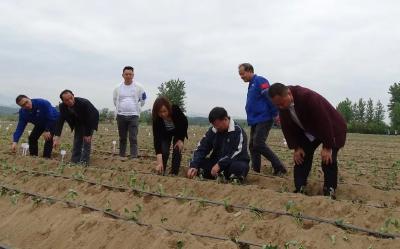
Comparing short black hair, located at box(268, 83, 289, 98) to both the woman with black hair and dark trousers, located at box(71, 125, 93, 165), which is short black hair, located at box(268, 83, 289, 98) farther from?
dark trousers, located at box(71, 125, 93, 165)

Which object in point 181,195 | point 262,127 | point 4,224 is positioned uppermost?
A: point 262,127

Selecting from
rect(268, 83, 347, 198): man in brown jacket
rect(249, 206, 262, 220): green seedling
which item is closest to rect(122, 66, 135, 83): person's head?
rect(268, 83, 347, 198): man in brown jacket

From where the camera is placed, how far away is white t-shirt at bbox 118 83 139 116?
7188 mm

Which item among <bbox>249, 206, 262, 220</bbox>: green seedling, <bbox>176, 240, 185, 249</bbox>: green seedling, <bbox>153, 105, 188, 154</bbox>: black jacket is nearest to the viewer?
<bbox>176, 240, 185, 249</bbox>: green seedling

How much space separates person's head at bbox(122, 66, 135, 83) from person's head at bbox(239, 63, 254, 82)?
2153 mm

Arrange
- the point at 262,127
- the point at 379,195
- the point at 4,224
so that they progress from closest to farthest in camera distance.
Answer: the point at 4,224 → the point at 379,195 → the point at 262,127

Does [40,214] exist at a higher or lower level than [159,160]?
lower

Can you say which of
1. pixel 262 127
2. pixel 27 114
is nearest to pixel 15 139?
pixel 27 114

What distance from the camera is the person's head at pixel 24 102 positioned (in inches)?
273

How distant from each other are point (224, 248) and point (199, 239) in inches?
14.6

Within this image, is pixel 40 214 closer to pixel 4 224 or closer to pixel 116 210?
pixel 4 224

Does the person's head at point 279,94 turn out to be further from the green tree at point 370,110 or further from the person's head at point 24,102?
the green tree at point 370,110

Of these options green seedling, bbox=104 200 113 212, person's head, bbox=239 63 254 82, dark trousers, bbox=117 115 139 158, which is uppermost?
person's head, bbox=239 63 254 82

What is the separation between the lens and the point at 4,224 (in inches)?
157
